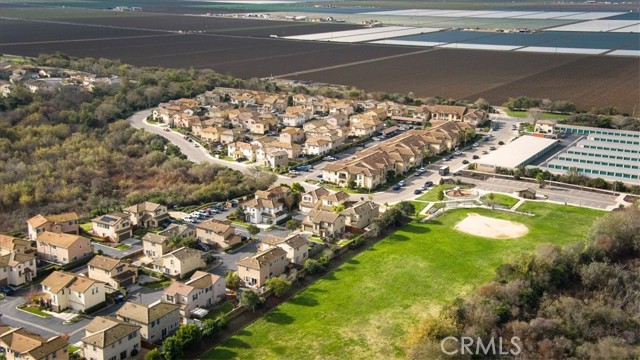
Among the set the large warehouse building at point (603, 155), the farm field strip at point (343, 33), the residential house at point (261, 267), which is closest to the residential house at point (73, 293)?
the residential house at point (261, 267)

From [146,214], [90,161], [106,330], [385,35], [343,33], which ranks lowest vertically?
[90,161]

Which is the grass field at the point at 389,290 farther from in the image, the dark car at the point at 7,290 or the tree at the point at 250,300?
the dark car at the point at 7,290

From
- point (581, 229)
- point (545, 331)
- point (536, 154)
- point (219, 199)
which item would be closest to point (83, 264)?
point (219, 199)

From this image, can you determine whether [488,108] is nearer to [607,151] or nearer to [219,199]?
[607,151]

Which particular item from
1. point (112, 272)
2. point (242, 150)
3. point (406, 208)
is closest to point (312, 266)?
point (406, 208)

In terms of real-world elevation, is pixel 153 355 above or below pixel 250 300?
below

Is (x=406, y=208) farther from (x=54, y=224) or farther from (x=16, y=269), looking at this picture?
(x=16, y=269)

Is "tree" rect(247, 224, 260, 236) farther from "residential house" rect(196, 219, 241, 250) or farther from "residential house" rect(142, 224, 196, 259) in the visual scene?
"residential house" rect(142, 224, 196, 259)
